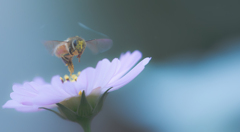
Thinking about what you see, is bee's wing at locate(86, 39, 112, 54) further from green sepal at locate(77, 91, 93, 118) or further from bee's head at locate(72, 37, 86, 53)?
green sepal at locate(77, 91, 93, 118)

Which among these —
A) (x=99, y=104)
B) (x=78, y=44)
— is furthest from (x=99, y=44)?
(x=99, y=104)

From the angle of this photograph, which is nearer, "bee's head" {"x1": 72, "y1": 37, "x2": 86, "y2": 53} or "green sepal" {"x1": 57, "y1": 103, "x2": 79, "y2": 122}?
"green sepal" {"x1": 57, "y1": 103, "x2": 79, "y2": 122}

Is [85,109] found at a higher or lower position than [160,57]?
lower

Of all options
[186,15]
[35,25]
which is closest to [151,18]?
[186,15]

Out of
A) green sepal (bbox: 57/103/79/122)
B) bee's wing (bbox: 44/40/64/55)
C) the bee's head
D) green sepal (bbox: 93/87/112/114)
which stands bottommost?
green sepal (bbox: 57/103/79/122)

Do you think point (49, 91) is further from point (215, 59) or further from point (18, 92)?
point (215, 59)

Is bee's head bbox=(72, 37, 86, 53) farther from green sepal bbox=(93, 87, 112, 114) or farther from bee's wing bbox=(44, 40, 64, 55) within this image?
green sepal bbox=(93, 87, 112, 114)

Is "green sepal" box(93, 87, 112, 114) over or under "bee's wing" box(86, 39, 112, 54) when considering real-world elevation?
under

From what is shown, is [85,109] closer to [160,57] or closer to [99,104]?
[99,104]

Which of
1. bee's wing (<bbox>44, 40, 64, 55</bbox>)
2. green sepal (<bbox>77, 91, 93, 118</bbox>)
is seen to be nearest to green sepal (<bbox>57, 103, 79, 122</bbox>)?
green sepal (<bbox>77, 91, 93, 118</bbox>)
